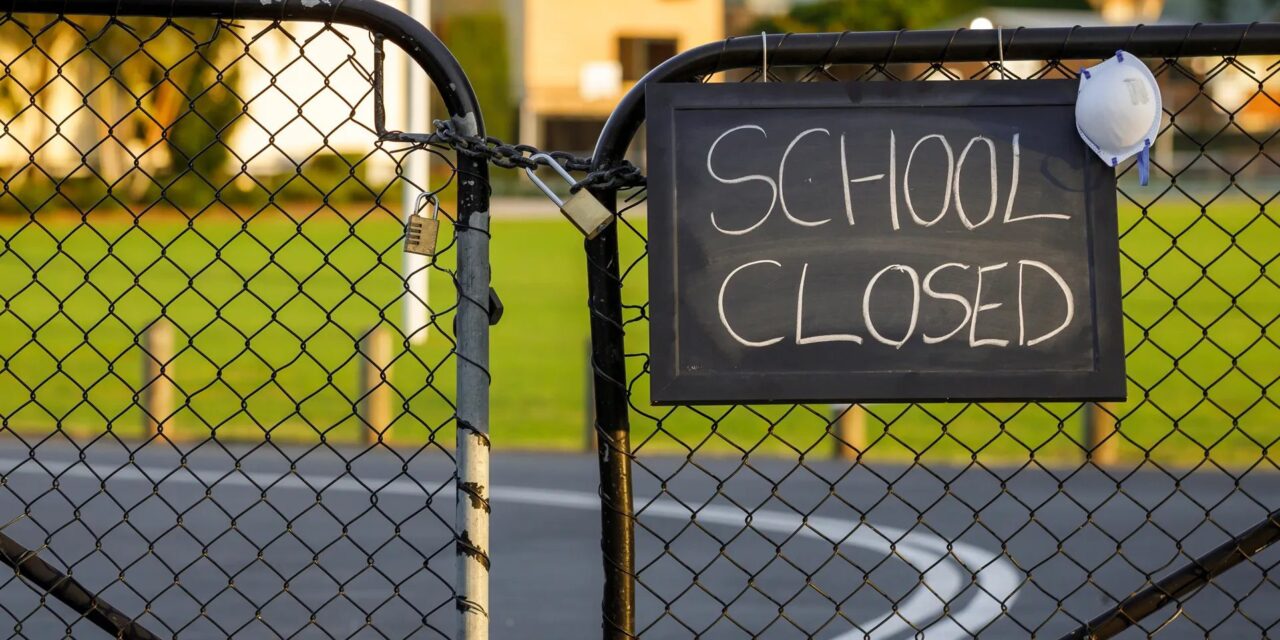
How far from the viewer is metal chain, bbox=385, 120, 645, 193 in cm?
289

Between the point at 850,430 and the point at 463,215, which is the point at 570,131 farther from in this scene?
the point at 463,215

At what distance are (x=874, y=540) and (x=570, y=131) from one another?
6340 cm

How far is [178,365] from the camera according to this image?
14.3 meters

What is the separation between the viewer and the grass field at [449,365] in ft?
13.1

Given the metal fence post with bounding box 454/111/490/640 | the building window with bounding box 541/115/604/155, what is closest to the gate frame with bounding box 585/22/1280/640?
the metal fence post with bounding box 454/111/490/640

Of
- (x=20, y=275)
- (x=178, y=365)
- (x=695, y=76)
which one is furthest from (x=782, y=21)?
(x=695, y=76)

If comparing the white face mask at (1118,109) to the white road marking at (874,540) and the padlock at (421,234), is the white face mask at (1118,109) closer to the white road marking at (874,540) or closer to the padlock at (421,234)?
the padlock at (421,234)

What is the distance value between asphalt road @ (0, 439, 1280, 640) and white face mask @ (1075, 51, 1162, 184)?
5.06ft

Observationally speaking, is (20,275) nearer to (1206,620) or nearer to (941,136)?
(1206,620)

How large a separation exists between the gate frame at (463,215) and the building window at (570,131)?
64.4 m

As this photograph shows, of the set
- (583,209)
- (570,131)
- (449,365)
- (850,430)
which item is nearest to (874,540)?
(850,430)

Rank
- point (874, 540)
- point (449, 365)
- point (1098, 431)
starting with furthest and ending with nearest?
point (449, 365) → point (1098, 431) → point (874, 540)

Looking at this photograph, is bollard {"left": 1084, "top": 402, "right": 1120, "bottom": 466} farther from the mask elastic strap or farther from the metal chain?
the metal chain

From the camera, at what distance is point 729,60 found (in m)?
2.99
